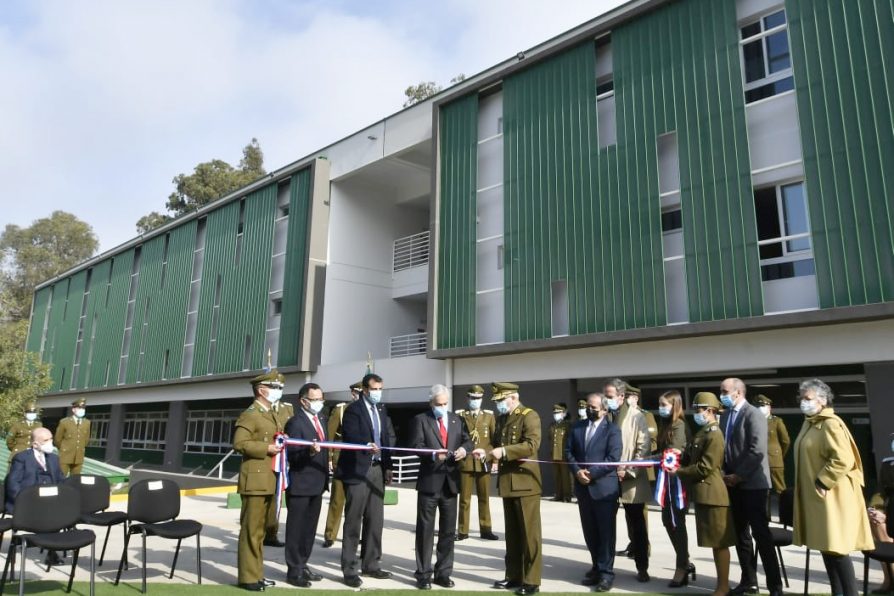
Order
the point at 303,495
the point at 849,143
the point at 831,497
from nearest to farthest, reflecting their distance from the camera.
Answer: the point at 831,497 < the point at 303,495 < the point at 849,143

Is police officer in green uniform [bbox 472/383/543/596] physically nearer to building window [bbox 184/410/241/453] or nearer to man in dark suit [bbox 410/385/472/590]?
man in dark suit [bbox 410/385/472/590]

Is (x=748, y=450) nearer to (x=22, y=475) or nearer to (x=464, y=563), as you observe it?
(x=464, y=563)

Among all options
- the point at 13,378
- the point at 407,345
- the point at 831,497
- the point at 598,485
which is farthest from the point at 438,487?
the point at 13,378

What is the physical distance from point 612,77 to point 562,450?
8.96 m

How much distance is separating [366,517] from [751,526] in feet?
12.9

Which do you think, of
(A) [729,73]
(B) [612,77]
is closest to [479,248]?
(B) [612,77]

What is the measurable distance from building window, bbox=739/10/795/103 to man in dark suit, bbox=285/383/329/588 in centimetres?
1142

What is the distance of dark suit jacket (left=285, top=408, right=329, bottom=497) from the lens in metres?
6.85

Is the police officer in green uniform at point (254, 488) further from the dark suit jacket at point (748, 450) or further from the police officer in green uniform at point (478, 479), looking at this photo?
the dark suit jacket at point (748, 450)

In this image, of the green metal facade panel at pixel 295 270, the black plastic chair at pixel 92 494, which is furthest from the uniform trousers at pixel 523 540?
the green metal facade panel at pixel 295 270

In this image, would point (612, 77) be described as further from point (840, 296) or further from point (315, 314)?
point (315, 314)

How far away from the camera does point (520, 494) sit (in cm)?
655

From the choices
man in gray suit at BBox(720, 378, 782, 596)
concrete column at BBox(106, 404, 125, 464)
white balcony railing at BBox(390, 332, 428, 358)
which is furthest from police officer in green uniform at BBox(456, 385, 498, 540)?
concrete column at BBox(106, 404, 125, 464)

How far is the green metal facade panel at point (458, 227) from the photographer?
1828 centimetres
